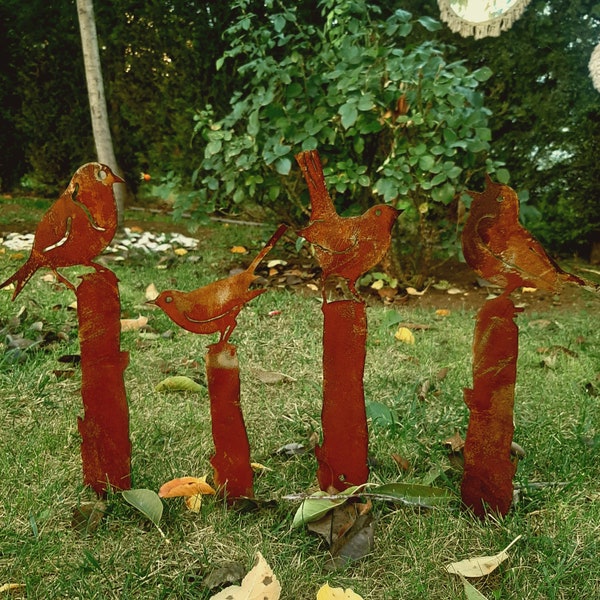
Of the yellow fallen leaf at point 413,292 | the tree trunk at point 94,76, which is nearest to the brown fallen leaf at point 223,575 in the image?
the yellow fallen leaf at point 413,292

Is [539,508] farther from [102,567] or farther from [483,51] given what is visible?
[483,51]

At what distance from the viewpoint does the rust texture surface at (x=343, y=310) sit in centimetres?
134

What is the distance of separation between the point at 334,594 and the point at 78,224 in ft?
3.12

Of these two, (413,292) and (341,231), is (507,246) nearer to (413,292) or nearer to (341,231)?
(341,231)

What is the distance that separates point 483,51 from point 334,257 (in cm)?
385

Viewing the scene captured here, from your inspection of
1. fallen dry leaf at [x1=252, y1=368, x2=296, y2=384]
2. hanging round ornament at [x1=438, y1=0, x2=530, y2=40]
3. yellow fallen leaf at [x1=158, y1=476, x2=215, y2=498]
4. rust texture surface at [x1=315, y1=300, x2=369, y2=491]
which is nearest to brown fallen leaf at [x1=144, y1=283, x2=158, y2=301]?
fallen dry leaf at [x1=252, y1=368, x2=296, y2=384]

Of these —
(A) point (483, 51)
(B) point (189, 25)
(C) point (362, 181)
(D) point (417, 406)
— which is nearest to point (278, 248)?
(C) point (362, 181)

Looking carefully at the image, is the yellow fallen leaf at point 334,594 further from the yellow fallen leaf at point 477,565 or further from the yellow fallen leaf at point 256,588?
the yellow fallen leaf at point 477,565

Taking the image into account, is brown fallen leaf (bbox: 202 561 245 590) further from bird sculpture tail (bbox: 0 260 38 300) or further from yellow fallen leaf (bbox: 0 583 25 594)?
bird sculpture tail (bbox: 0 260 38 300)

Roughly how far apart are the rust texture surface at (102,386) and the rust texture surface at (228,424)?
0.23 meters

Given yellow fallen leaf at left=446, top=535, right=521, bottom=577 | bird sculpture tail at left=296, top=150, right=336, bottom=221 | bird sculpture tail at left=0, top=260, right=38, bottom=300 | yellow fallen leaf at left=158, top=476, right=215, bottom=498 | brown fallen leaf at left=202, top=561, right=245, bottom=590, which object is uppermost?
bird sculpture tail at left=296, top=150, right=336, bottom=221

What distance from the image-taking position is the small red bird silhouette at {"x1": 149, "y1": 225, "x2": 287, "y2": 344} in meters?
1.36

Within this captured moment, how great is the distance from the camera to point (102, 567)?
1.28 meters

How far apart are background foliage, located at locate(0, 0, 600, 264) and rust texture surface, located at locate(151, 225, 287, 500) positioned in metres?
1.92
